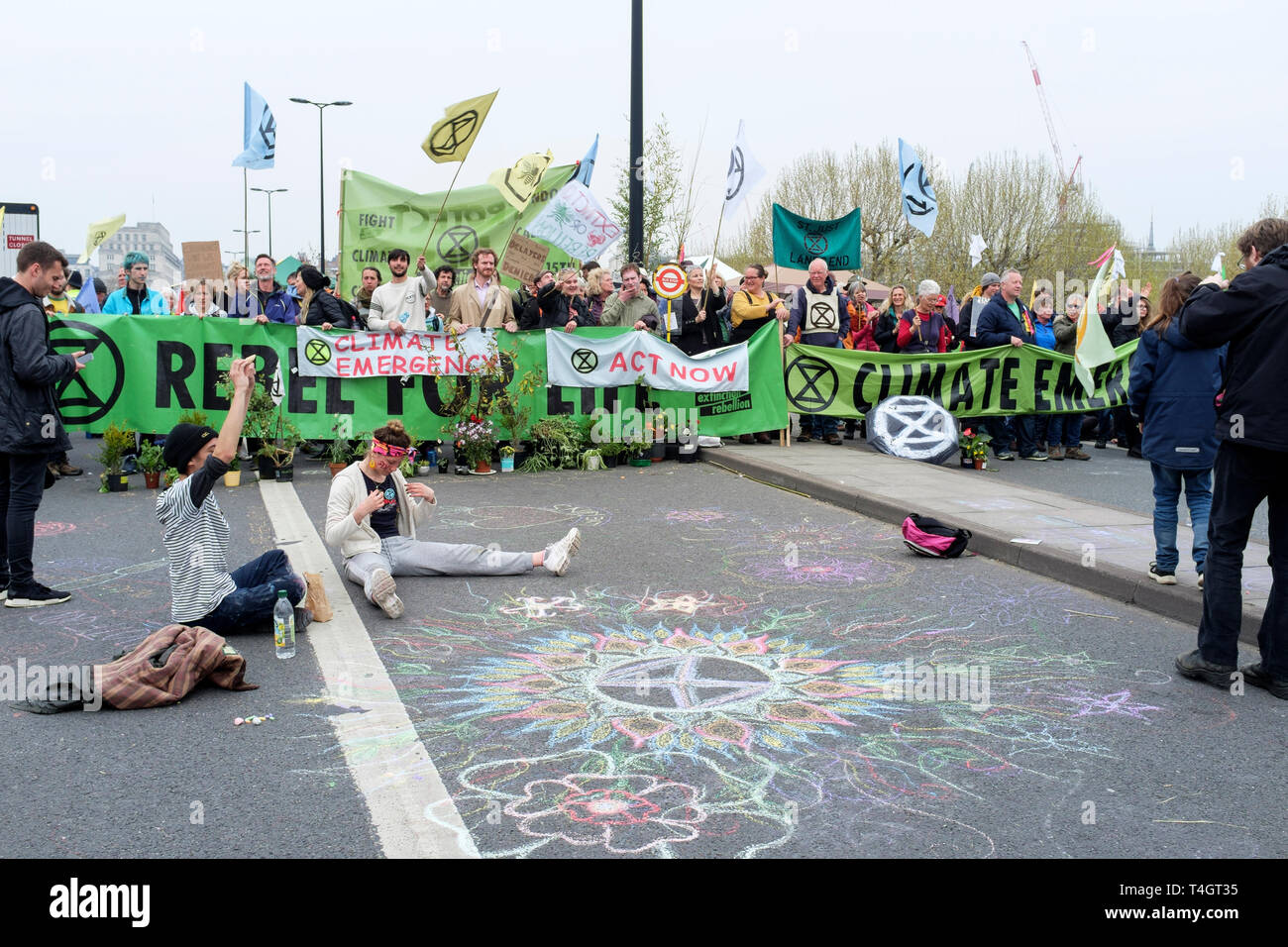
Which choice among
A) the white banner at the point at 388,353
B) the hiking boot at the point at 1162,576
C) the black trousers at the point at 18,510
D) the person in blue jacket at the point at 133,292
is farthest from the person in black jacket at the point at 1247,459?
the person in blue jacket at the point at 133,292

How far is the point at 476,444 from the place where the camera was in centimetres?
1205

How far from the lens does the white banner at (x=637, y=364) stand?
507 inches

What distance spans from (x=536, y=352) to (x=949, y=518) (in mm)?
5668

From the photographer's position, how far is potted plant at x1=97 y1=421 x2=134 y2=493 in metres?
10.6

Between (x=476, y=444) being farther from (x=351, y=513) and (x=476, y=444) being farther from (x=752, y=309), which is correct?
(x=351, y=513)

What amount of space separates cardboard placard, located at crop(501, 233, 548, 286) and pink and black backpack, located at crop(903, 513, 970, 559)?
6.72 meters

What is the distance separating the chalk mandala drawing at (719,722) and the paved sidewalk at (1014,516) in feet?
4.07

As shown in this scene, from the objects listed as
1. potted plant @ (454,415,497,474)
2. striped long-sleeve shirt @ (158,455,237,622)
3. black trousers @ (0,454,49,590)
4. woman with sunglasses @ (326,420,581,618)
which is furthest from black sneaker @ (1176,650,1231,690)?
potted plant @ (454,415,497,474)

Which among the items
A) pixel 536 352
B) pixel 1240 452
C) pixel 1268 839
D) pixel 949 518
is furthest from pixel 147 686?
pixel 536 352

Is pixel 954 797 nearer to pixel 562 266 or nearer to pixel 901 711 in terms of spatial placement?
pixel 901 711

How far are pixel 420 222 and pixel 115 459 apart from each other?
17.8 ft

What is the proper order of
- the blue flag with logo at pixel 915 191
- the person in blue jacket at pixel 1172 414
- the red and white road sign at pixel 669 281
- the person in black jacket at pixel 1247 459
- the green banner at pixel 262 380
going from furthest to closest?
the blue flag with logo at pixel 915 191, the red and white road sign at pixel 669 281, the green banner at pixel 262 380, the person in blue jacket at pixel 1172 414, the person in black jacket at pixel 1247 459

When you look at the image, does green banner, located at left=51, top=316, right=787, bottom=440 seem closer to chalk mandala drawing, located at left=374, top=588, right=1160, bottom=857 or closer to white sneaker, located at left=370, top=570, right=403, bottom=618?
chalk mandala drawing, located at left=374, top=588, right=1160, bottom=857

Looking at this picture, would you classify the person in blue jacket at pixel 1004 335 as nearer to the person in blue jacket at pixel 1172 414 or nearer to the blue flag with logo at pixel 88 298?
the person in blue jacket at pixel 1172 414
